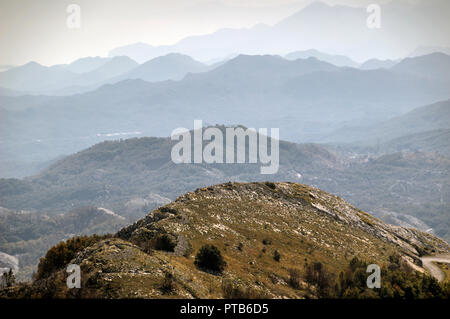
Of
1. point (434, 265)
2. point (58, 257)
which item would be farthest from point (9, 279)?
point (434, 265)

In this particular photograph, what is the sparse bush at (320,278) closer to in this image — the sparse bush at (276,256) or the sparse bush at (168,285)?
the sparse bush at (276,256)

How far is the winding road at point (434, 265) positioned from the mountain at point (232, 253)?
285cm

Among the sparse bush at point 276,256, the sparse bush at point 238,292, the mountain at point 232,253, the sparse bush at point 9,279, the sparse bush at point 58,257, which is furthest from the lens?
the sparse bush at point 276,256

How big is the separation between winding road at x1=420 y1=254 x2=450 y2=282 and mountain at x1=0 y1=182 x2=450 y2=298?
2849 mm

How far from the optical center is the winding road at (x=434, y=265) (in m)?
75.6

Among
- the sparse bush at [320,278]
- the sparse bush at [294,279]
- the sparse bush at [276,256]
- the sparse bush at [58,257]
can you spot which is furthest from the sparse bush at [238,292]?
the sparse bush at [58,257]

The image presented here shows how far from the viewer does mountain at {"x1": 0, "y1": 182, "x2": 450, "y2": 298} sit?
3925cm

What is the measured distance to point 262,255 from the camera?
56750 mm

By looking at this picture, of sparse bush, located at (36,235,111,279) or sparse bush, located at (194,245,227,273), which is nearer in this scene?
Result: sparse bush, located at (194,245,227,273)

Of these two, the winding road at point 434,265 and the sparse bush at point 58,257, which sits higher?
the sparse bush at point 58,257

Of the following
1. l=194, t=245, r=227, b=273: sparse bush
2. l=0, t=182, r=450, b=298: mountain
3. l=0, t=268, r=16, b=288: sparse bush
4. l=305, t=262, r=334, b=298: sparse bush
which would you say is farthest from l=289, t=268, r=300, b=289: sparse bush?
l=0, t=268, r=16, b=288: sparse bush

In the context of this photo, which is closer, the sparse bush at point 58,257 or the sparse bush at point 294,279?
the sparse bush at point 294,279

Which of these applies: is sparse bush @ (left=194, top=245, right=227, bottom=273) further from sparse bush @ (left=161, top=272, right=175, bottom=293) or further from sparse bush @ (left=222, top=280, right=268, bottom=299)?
sparse bush @ (left=161, top=272, right=175, bottom=293)
